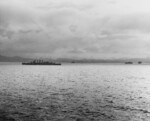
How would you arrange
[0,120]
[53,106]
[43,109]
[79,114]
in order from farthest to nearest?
1. [53,106]
2. [43,109]
3. [79,114]
4. [0,120]

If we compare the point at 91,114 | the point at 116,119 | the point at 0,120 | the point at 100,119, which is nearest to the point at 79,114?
the point at 91,114

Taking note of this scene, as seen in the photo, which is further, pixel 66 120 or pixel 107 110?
pixel 107 110

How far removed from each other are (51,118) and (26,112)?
190 inches

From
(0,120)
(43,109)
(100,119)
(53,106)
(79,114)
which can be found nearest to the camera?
(0,120)

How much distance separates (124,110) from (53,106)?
12083 mm

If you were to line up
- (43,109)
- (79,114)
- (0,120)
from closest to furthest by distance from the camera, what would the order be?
(0,120) → (79,114) → (43,109)

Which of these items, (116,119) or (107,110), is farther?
(107,110)

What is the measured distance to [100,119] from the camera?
996 inches

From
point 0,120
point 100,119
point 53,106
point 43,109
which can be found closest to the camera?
point 0,120

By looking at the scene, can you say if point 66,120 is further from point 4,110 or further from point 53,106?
point 4,110

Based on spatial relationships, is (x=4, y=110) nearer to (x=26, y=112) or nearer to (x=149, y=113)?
(x=26, y=112)

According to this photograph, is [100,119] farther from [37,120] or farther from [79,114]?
[37,120]

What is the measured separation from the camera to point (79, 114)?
27.3m

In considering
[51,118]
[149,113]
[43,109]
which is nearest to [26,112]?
[43,109]
